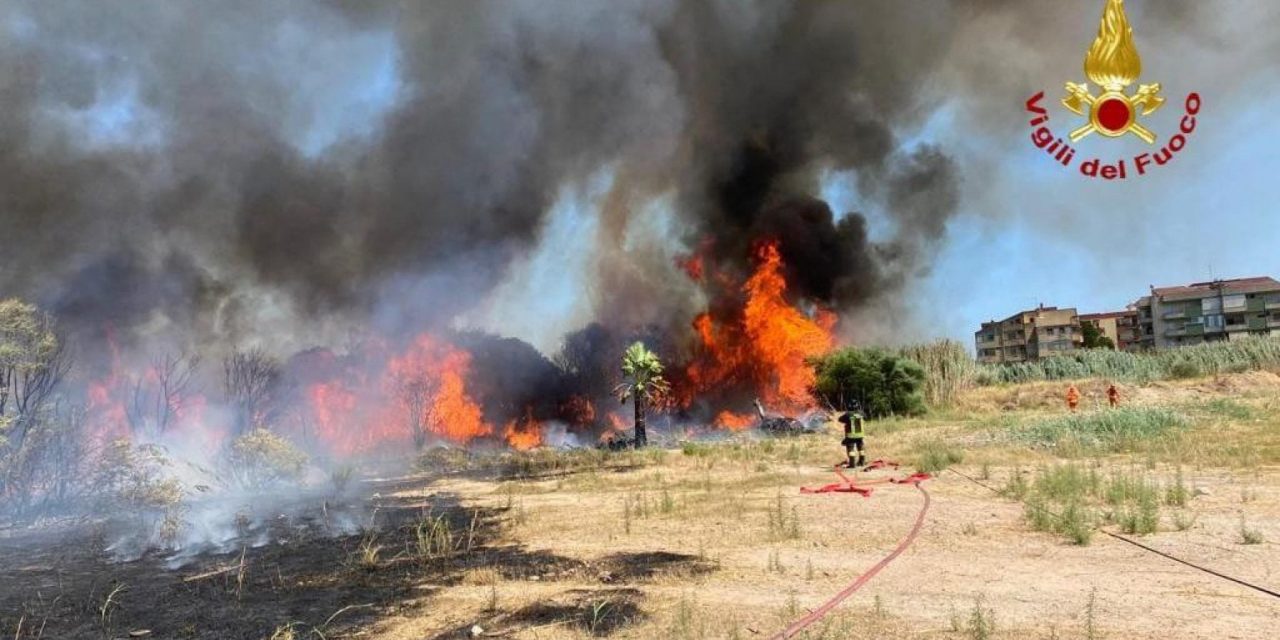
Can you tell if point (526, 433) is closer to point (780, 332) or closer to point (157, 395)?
point (780, 332)

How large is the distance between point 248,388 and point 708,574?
91.0ft

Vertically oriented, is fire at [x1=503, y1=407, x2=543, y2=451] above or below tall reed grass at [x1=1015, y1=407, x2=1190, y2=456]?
below

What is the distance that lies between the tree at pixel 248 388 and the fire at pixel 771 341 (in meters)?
29.4

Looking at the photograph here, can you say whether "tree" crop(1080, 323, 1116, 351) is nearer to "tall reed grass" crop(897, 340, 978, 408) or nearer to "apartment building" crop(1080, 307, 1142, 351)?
"apartment building" crop(1080, 307, 1142, 351)

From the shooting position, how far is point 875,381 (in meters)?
38.7

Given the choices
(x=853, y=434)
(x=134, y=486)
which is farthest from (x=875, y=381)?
(x=134, y=486)

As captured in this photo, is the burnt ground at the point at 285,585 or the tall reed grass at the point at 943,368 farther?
the tall reed grass at the point at 943,368

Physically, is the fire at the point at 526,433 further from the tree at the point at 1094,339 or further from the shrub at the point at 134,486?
the tree at the point at 1094,339

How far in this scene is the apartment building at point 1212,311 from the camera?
82625 millimetres

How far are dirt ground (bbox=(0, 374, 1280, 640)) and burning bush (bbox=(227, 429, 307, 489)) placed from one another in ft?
23.5

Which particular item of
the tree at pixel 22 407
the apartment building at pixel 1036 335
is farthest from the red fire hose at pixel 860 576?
the apartment building at pixel 1036 335

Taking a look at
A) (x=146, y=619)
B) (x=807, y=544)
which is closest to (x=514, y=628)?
(x=146, y=619)

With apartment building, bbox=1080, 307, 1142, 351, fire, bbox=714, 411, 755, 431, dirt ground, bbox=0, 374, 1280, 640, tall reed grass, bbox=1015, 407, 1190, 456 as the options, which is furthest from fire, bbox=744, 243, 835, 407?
apartment building, bbox=1080, 307, 1142, 351

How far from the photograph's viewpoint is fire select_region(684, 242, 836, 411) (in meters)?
49.3
